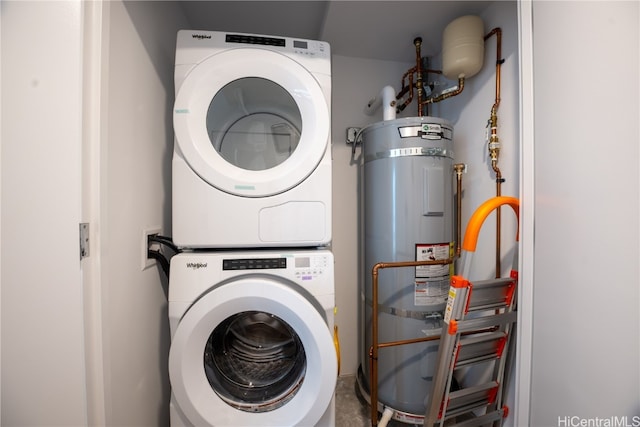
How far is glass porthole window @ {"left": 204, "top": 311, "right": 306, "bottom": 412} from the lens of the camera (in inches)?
32.8

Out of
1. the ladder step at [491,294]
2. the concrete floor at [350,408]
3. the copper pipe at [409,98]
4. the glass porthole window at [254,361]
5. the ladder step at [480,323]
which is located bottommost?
the concrete floor at [350,408]

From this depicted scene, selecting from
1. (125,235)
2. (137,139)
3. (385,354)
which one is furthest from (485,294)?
(137,139)

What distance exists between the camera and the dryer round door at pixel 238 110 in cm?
82

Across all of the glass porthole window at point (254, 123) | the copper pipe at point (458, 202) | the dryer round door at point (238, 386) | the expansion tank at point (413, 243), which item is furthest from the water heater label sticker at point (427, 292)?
the glass porthole window at point (254, 123)

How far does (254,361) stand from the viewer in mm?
965

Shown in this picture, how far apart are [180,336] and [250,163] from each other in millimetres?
668

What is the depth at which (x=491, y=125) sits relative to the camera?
110 cm

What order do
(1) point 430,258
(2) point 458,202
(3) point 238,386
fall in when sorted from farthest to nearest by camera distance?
(2) point 458,202, (1) point 430,258, (3) point 238,386

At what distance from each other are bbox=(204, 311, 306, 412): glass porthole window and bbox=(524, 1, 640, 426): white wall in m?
0.78

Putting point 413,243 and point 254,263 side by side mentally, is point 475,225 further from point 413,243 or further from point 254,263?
point 254,263

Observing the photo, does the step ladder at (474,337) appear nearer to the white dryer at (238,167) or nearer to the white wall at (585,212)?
the white wall at (585,212)

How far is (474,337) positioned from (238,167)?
3.68 ft

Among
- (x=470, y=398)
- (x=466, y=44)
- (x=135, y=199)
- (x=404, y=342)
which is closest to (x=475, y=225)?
(x=404, y=342)

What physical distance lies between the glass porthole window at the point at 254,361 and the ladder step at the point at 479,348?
598 mm
